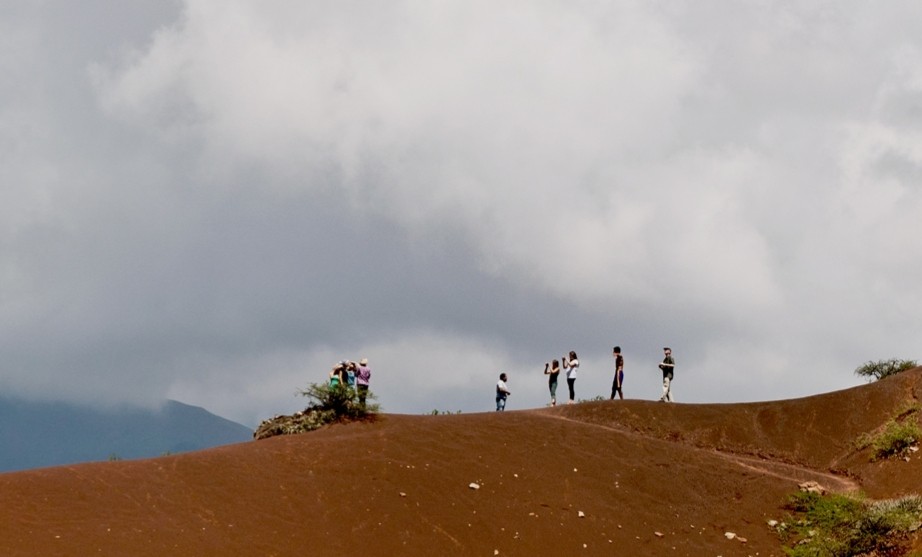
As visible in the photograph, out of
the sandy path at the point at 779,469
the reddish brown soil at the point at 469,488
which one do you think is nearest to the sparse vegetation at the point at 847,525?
the reddish brown soil at the point at 469,488

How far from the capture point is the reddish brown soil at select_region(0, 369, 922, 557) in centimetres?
2183

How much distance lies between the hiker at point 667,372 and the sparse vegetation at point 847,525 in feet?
30.9

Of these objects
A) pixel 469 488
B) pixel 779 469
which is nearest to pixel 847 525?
pixel 779 469

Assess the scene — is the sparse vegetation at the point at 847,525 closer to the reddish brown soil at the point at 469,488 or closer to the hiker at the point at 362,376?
the reddish brown soil at the point at 469,488

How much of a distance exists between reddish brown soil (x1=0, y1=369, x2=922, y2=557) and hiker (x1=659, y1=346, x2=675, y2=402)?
3.15 meters

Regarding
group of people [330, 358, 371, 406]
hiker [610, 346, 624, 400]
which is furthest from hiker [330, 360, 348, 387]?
hiker [610, 346, 624, 400]

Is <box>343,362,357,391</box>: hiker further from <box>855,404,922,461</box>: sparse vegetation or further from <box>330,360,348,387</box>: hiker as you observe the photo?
<box>855,404,922,461</box>: sparse vegetation

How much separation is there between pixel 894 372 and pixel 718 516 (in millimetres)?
13936

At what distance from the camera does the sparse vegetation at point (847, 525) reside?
23.9m

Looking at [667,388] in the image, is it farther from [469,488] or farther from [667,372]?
[469,488]

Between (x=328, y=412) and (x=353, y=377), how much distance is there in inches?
95.8

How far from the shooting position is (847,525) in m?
25.1

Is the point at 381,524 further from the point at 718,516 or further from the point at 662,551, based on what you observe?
the point at 718,516

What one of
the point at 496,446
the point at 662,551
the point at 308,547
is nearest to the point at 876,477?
the point at 662,551
